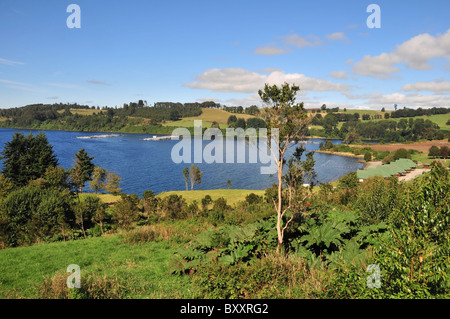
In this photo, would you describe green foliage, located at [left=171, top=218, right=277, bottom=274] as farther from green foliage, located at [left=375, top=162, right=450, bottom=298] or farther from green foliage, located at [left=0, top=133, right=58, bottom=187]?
green foliage, located at [left=0, top=133, right=58, bottom=187]

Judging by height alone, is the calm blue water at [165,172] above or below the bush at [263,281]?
below

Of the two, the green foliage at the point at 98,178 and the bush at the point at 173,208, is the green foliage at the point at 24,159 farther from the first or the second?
the bush at the point at 173,208

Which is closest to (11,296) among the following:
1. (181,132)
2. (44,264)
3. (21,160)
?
(44,264)

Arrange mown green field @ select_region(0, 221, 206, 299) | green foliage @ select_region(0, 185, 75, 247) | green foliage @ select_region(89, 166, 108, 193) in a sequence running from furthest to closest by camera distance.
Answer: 1. green foliage @ select_region(89, 166, 108, 193)
2. green foliage @ select_region(0, 185, 75, 247)
3. mown green field @ select_region(0, 221, 206, 299)

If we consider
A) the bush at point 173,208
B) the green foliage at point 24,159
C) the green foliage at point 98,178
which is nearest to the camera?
the bush at point 173,208

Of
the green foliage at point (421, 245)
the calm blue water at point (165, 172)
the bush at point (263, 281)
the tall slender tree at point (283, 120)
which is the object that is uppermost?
the tall slender tree at point (283, 120)

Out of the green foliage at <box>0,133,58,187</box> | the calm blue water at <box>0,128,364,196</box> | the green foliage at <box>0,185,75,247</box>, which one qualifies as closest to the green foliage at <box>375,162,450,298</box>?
the green foliage at <box>0,185,75,247</box>

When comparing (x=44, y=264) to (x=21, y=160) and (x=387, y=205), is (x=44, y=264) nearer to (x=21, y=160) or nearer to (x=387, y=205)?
(x=387, y=205)

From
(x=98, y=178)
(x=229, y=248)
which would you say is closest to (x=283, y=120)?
(x=229, y=248)

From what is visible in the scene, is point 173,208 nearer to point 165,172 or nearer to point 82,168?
point 82,168

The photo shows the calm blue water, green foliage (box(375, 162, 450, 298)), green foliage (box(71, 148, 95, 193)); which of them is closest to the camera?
green foliage (box(375, 162, 450, 298))

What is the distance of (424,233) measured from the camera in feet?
18.1

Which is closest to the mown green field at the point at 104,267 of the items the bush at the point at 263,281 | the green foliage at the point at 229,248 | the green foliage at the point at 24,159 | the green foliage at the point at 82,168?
the green foliage at the point at 229,248
